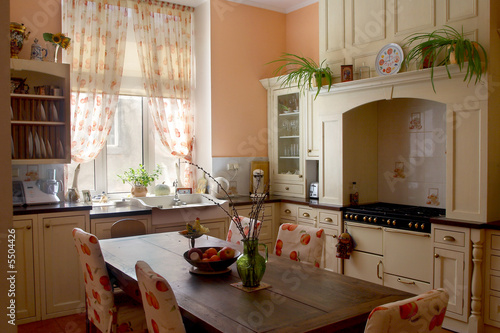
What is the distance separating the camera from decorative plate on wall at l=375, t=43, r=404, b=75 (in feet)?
12.5

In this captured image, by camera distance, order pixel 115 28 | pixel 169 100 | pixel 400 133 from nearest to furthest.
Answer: pixel 400 133 < pixel 115 28 < pixel 169 100

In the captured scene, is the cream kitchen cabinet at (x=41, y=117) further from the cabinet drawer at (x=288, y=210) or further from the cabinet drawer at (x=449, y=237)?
the cabinet drawer at (x=449, y=237)

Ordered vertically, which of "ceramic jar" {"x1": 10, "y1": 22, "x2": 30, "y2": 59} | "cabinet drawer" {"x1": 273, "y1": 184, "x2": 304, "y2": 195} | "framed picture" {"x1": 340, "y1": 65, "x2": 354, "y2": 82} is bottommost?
"cabinet drawer" {"x1": 273, "y1": 184, "x2": 304, "y2": 195}

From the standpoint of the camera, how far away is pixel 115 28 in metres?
4.82

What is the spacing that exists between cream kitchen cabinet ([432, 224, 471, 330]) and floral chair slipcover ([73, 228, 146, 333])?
2.32 m

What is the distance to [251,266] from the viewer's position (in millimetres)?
2150

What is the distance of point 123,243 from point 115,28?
2724 millimetres

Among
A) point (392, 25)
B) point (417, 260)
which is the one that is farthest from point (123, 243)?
point (392, 25)

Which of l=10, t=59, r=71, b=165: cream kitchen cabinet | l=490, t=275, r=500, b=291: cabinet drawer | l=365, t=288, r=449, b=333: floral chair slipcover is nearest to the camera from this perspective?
l=365, t=288, r=449, b=333: floral chair slipcover

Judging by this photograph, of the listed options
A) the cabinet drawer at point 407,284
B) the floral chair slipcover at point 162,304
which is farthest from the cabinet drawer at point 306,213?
the floral chair slipcover at point 162,304

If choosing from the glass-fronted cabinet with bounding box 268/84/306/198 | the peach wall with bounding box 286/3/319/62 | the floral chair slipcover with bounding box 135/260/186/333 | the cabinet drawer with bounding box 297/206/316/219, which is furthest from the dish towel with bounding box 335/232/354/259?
the floral chair slipcover with bounding box 135/260/186/333

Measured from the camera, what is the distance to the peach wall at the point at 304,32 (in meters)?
5.39

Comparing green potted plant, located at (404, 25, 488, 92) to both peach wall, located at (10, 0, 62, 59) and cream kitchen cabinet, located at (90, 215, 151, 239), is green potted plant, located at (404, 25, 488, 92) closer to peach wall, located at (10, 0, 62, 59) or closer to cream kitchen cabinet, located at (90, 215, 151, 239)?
cream kitchen cabinet, located at (90, 215, 151, 239)

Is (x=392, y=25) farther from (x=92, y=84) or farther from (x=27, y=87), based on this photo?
(x=27, y=87)
